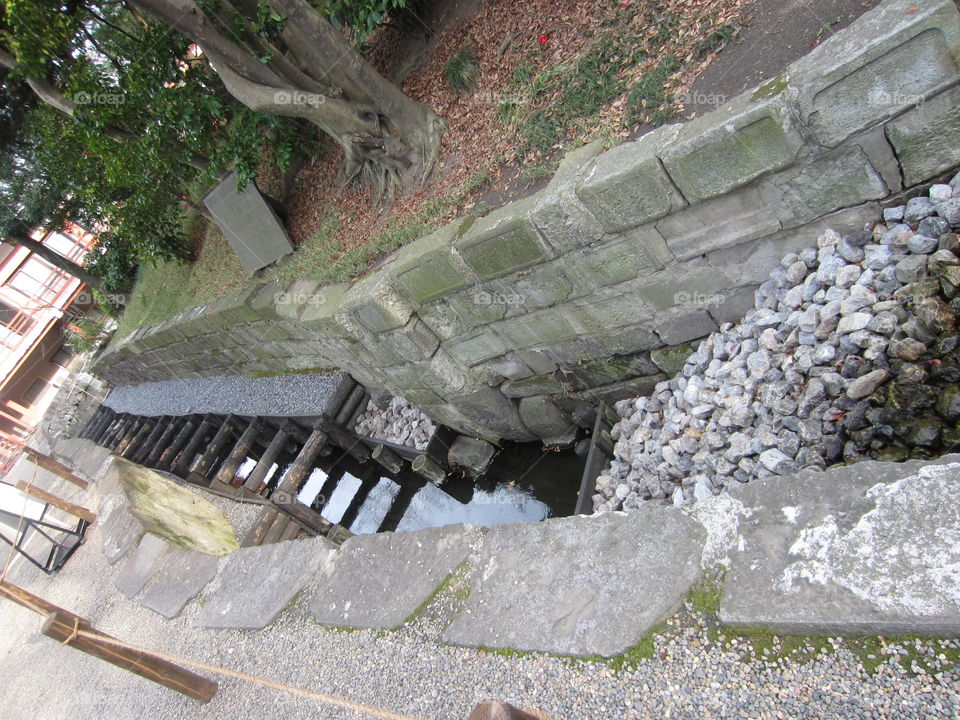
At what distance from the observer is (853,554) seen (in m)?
1.72

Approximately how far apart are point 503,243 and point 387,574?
2235 mm

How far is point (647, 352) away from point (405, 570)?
2506 millimetres

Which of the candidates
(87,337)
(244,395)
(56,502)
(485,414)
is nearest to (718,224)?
(485,414)

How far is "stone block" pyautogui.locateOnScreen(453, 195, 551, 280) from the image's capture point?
3908mm

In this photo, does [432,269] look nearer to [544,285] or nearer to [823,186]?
[544,285]

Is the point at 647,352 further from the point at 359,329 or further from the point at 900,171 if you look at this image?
the point at 359,329

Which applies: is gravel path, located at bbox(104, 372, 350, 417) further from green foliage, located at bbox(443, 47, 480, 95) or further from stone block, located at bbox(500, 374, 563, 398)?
green foliage, located at bbox(443, 47, 480, 95)

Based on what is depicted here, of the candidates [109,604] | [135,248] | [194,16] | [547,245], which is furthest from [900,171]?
[135,248]

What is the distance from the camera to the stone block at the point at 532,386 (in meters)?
5.23

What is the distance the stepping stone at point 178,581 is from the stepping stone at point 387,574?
1231 millimetres

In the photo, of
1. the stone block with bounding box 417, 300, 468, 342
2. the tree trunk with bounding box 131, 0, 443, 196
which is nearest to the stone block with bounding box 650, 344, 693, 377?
the stone block with bounding box 417, 300, 468, 342

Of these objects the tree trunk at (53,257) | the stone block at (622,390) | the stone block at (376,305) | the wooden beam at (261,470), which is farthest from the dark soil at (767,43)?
the tree trunk at (53,257)

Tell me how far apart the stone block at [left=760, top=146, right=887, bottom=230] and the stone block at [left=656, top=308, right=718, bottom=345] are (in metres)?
0.88

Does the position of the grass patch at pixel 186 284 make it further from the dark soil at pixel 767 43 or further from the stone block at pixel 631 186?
the dark soil at pixel 767 43
